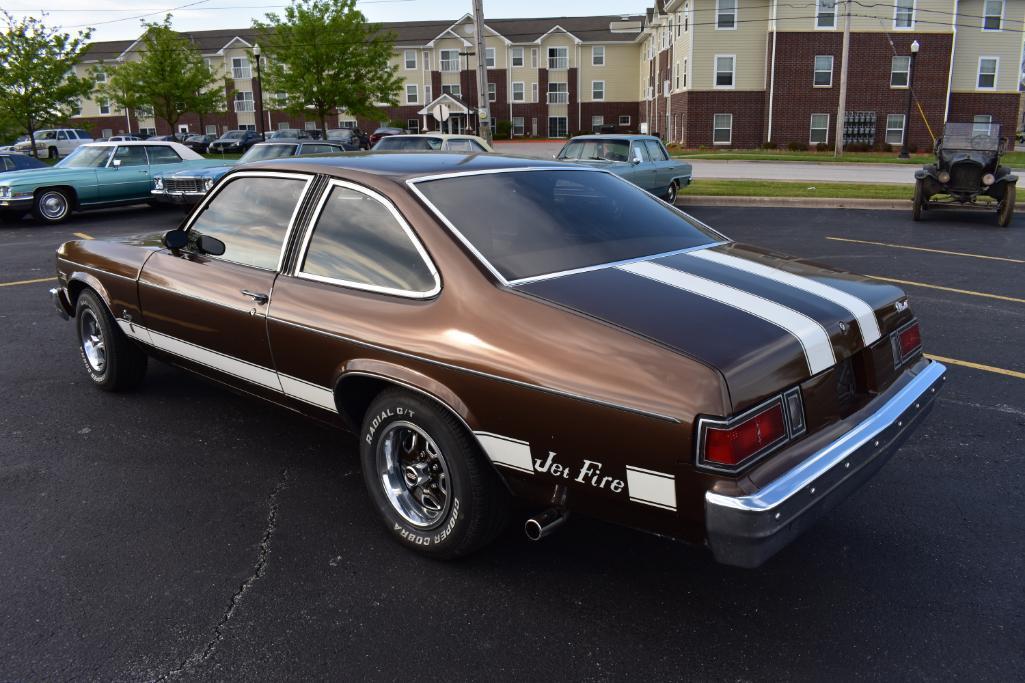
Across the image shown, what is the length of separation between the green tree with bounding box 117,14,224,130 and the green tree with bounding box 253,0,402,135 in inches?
209

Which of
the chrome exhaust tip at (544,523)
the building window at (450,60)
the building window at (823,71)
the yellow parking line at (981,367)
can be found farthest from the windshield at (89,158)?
the building window at (450,60)

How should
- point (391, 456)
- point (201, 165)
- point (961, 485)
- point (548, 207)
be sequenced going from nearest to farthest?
1. point (391, 456)
2. point (548, 207)
3. point (961, 485)
4. point (201, 165)

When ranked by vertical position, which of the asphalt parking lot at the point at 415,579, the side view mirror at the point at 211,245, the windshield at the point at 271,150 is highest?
the windshield at the point at 271,150

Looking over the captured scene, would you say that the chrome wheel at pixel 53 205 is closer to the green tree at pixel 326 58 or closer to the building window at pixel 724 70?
the green tree at pixel 326 58

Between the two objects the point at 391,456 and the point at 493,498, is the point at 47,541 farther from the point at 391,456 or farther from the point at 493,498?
the point at 493,498

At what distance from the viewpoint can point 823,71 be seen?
40250mm

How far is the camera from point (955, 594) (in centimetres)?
310

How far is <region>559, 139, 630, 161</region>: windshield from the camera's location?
14977mm

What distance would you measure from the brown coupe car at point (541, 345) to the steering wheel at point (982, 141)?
1254 cm

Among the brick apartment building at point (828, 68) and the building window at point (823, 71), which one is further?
the building window at point (823, 71)

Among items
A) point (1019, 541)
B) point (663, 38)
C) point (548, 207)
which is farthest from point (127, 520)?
point (663, 38)

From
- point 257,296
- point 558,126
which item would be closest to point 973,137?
point 257,296

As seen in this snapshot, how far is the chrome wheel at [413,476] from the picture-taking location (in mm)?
3281

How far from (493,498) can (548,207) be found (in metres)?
1.39
